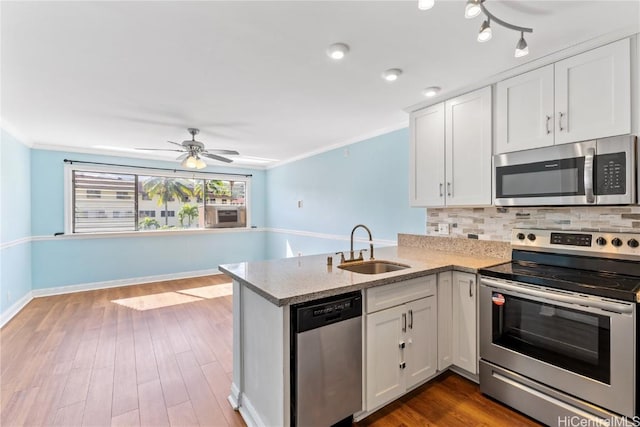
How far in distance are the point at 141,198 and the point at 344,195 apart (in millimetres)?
3766

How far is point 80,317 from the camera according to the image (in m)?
3.64

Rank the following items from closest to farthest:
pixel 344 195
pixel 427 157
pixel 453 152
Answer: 1. pixel 453 152
2. pixel 427 157
3. pixel 344 195

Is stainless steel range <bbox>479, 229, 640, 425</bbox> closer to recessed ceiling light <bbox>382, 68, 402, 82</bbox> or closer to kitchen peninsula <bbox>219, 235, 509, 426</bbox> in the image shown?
kitchen peninsula <bbox>219, 235, 509, 426</bbox>

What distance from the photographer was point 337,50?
1.87 meters

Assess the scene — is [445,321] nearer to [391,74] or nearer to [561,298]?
[561,298]

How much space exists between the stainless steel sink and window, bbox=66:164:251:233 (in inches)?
178

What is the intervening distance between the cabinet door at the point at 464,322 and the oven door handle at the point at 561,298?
0.53 feet

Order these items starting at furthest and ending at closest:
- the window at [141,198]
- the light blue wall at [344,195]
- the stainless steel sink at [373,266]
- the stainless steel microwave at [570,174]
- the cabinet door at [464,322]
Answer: the window at [141,198], the light blue wall at [344,195], the stainless steel sink at [373,266], the cabinet door at [464,322], the stainless steel microwave at [570,174]

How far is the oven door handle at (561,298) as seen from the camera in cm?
148

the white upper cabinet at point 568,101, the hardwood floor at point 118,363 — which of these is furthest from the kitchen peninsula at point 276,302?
the white upper cabinet at point 568,101

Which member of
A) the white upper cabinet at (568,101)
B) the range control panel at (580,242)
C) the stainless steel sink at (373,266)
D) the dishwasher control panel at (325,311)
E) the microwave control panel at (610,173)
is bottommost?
the dishwasher control panel at (325,311)

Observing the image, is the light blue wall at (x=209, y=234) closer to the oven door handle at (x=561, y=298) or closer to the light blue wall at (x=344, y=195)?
the light blue wall at (x=344, y=195)

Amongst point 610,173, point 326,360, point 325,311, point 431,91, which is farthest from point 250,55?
point 610,173

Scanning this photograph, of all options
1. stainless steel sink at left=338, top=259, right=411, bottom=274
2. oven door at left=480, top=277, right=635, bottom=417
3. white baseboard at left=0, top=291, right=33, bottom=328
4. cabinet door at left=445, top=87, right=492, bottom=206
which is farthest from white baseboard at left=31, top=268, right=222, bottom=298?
oven door at left=480, top=277, right=635, bottom=417
